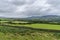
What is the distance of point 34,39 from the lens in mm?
29344

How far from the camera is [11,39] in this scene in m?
28.6

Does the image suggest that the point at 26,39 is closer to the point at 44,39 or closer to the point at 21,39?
the point at 21,39

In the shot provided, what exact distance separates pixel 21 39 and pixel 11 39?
6.76 feet

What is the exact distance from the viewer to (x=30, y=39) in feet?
94.8

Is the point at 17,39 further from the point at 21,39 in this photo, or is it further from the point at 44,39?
the point at 44,39

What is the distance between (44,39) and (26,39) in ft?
13.4

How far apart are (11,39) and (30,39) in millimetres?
3765

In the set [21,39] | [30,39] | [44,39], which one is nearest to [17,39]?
[21,39]

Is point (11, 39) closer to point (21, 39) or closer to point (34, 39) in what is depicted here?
point (21, 39)

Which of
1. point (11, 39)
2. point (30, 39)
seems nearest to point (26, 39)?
point (30, 39)

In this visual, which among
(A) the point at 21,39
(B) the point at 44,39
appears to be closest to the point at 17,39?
(A) the point at 21,39

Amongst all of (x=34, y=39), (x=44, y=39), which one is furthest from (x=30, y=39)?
(x=44, y=39)

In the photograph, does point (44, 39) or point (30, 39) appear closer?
point (30, 39)

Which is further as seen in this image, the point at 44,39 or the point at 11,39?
the point at 44,39
